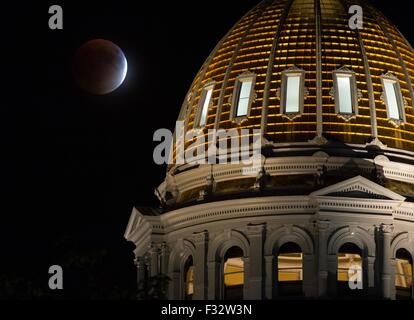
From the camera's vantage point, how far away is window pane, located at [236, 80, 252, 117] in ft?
323

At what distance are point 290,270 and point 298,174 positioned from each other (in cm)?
381

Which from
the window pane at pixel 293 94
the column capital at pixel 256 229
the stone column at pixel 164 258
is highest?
the window pane at pixel 293 94

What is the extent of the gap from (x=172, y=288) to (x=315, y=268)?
6.71 m

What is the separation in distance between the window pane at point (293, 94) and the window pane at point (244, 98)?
1654 mm

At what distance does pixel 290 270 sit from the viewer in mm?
96000

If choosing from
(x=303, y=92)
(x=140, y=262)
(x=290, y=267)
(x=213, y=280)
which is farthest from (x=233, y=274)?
(x=303, y=92)

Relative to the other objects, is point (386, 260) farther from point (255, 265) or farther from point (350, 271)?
point (255, 265)

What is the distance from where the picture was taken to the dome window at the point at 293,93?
97312 mm

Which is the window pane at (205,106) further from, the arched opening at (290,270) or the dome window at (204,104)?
the arched opening at (290,270)

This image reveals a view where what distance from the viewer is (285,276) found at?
96.4m

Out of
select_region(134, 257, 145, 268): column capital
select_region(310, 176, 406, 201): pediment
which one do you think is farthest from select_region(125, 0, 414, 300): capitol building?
select_region(134, 257, 145, 268): column capital

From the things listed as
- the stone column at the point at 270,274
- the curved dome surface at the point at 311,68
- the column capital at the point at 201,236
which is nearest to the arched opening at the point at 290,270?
the stone column at the point at 270,274
